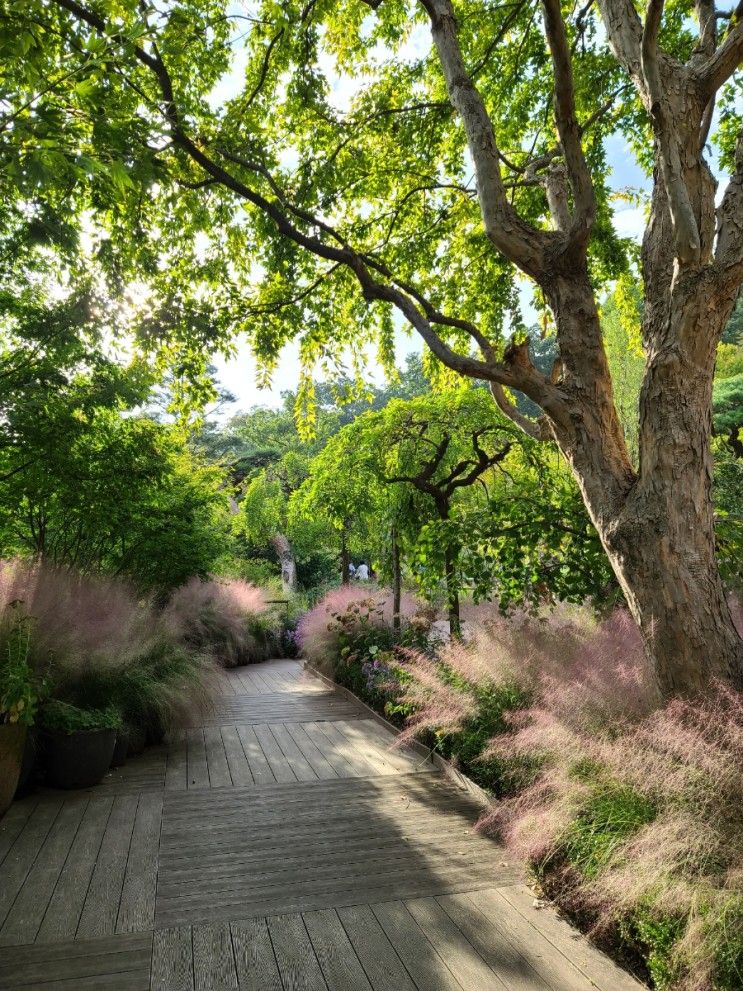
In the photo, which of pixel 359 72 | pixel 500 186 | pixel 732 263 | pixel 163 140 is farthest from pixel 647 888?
pixel 359 72

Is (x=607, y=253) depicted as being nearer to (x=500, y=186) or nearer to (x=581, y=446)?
(x=500, y=186)

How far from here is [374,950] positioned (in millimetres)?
2424

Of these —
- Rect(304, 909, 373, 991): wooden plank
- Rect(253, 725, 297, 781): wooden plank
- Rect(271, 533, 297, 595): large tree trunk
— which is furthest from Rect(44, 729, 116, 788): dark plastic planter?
Rect(271, 533, 297, 595): large tree trunk

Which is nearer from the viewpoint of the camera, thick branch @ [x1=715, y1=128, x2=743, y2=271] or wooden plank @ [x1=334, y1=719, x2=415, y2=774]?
thick branch @ [x1=715, y1=128, x2=743, y2=271]

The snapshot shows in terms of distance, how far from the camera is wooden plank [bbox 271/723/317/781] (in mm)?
4602

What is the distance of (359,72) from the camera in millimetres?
5578

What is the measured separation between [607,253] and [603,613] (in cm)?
328

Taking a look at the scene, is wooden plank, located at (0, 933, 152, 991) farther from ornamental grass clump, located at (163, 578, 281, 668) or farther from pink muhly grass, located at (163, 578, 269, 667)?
pink muhly grass, located at (163, 578, 269, 667)

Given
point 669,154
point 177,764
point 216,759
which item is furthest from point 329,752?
point 669,154

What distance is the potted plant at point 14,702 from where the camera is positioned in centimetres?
351

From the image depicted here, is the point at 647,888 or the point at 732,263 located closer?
the point at 647,888

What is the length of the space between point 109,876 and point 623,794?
239 cm

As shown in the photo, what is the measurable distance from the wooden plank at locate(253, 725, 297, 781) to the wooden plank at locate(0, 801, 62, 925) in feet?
4.82

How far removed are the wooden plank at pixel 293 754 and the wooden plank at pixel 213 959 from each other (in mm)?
1978
